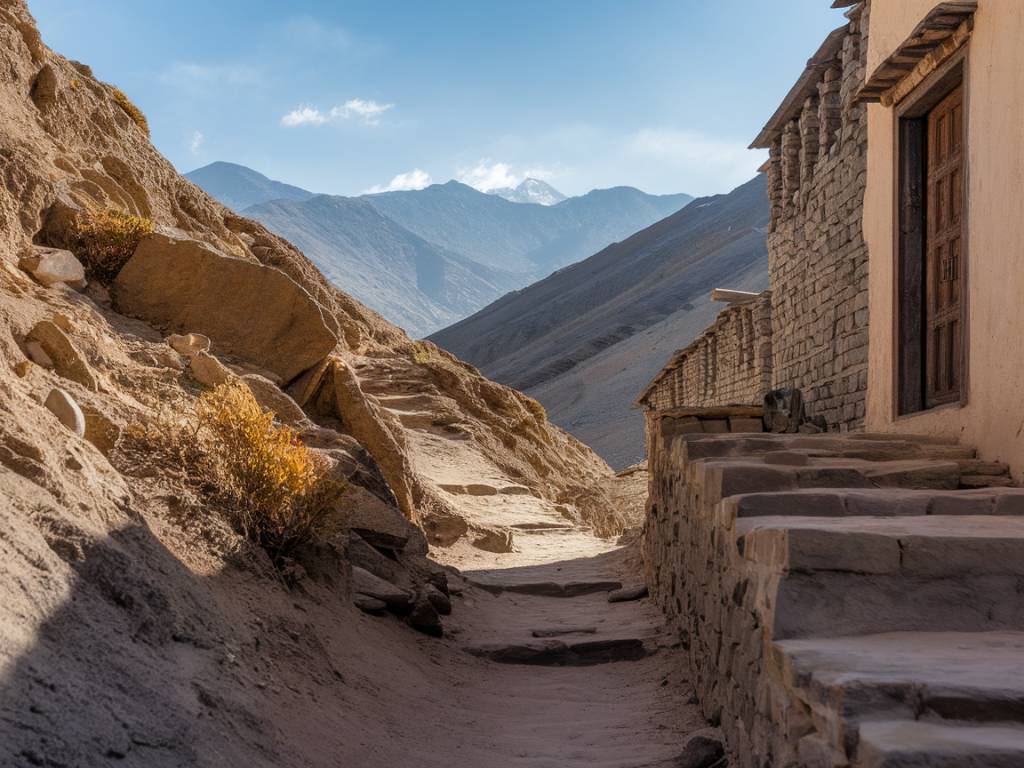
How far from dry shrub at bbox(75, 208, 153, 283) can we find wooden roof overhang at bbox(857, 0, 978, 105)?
271 inches

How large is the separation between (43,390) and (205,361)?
253 cm

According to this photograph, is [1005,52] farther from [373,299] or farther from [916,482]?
[373,299]

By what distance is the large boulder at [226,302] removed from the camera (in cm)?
955

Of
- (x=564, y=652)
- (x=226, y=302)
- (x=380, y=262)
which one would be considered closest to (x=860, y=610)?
(x=564, y=652)

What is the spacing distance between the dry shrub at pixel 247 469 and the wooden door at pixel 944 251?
396 cm

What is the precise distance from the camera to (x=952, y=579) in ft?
9.98

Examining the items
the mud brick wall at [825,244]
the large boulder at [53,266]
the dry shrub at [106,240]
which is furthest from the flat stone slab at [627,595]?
the dry shrub at [106,240]

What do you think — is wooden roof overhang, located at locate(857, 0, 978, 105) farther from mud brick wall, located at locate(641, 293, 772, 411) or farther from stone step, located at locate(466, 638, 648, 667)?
stone step, located at locate(466, 638, 648, 667)

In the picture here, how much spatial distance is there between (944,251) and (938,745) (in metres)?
5.17

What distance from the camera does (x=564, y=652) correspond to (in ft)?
21.9

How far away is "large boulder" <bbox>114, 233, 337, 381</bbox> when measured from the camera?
376 inches

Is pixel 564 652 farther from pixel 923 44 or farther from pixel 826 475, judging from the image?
pixel 923 44

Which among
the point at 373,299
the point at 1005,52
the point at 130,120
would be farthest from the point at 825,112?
the point at 373,299

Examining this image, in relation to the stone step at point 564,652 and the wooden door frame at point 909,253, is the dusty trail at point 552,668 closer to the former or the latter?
the stone step at point 564,652
